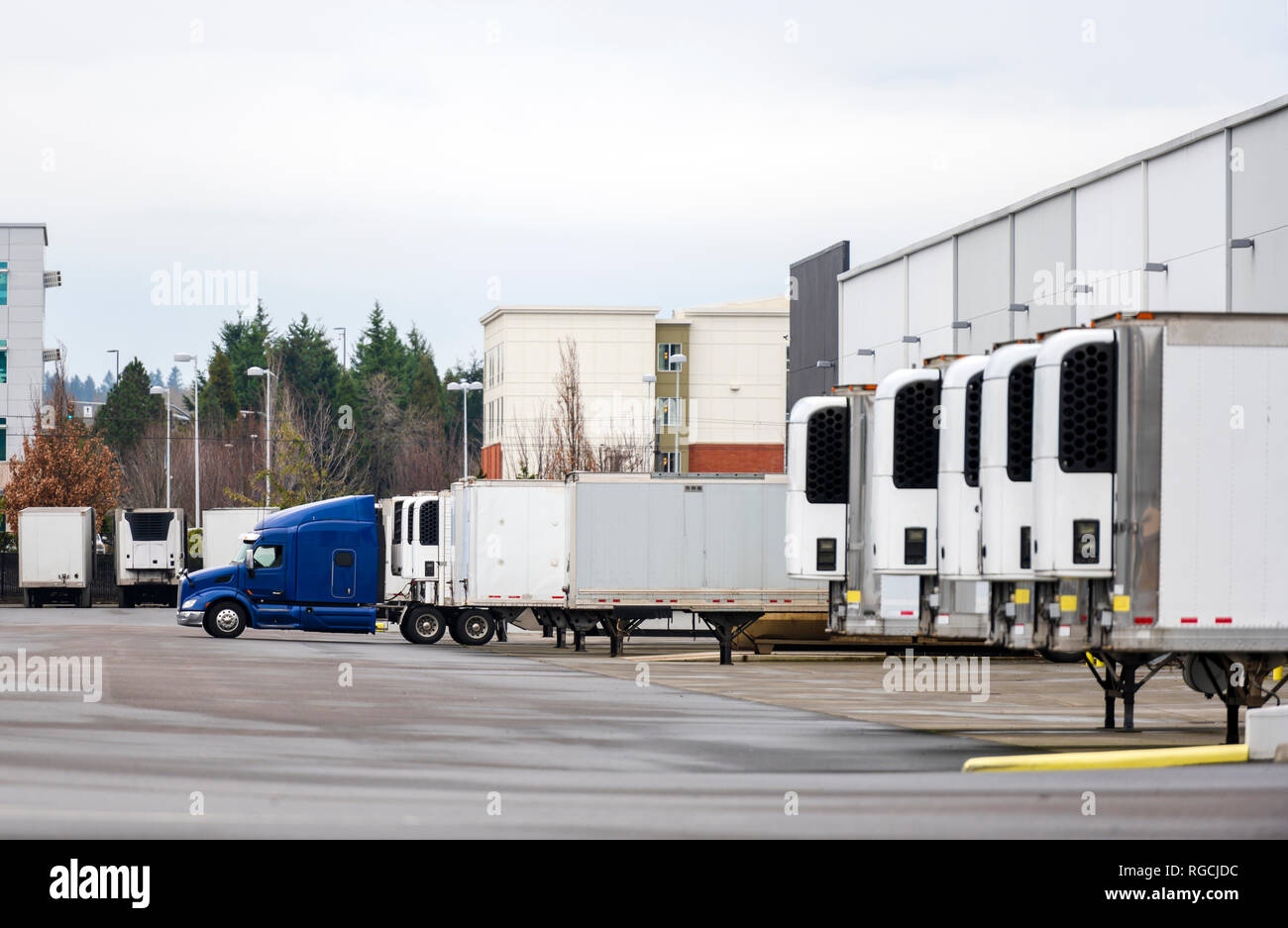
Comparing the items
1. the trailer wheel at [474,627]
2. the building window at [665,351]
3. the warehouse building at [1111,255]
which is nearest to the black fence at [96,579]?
the building window at [665,351]

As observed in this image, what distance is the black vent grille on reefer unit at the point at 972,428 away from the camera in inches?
719

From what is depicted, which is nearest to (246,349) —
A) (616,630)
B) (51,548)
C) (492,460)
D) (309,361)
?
(309,361)

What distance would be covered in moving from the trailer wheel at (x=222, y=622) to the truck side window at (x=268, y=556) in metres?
1.17

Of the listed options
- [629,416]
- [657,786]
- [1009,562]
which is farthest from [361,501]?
[629,416]

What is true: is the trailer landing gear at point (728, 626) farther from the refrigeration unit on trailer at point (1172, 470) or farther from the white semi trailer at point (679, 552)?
the refrigeration unit on trailer at point (1172, 470)

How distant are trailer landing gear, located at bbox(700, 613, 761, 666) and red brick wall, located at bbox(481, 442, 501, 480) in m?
61.2

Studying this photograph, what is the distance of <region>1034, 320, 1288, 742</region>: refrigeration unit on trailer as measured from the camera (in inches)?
628

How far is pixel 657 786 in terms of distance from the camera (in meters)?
13.5

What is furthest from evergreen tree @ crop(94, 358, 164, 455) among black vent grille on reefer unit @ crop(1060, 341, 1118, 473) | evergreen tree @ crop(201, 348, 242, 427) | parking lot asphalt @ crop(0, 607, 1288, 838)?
black vent grille on reefer unit @ crop(1060, 341, 1118, 473)

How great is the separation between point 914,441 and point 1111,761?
568 cm

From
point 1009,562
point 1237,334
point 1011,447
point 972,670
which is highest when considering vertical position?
point 1237,334
